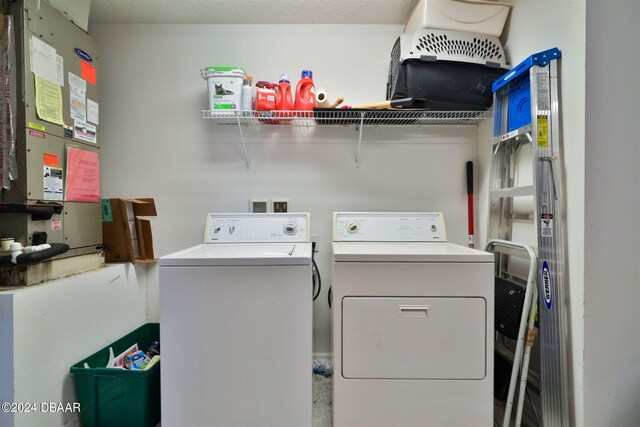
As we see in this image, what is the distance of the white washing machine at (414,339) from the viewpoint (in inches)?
44.5

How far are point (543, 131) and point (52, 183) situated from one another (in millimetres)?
2185

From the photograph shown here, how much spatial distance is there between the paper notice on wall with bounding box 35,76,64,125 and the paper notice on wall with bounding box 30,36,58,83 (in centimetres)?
3

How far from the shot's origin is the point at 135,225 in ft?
5.59

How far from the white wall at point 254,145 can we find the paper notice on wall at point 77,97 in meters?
0.36

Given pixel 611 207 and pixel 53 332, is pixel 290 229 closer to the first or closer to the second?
pixel 53 332

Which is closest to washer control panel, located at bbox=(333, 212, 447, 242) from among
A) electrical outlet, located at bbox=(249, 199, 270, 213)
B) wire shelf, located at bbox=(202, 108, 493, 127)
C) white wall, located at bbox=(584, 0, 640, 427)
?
electrical outlet, located at bbox=(249, 199, 270, 213)

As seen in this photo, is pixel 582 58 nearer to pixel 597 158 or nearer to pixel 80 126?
pixel 597 158

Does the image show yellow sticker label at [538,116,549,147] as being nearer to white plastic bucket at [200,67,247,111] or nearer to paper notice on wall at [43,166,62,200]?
white plastic bucket at [200,67,247,111]

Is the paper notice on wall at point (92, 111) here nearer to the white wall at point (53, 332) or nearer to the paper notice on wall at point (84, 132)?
the paper notice on wall at point (84, 132)

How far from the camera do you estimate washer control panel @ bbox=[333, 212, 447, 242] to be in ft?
5.40

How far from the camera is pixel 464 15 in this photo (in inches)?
60.9

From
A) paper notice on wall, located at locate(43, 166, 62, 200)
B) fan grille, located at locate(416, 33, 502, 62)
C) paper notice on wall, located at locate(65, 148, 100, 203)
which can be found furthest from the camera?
fan grille, located at locate(416, 33, 502, 62)

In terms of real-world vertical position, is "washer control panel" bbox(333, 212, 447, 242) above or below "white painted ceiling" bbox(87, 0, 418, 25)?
below

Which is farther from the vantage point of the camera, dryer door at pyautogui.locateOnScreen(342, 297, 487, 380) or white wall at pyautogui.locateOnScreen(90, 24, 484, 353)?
white wall at pyautogui.locateOnScreen(90, 24, 484, 353)
